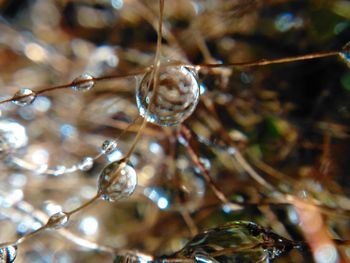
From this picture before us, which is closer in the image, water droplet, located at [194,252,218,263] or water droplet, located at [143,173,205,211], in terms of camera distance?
water droplet, located at [194,252,218,263]

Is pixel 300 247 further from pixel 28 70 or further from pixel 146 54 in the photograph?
pixel 28 70

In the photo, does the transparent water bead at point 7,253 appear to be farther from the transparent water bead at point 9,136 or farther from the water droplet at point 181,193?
the water droplet at point 181,193

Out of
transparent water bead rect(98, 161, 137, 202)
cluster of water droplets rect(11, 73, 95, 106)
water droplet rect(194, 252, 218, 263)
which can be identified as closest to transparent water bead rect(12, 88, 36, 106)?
cluster of water droplets rect(11, 73, 95, 106)

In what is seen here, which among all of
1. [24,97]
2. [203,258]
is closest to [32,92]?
[24,97]

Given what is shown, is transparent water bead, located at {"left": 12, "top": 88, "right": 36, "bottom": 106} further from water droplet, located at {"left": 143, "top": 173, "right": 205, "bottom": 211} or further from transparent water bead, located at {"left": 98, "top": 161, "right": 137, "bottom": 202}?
water droplet, located at {"left": 143, "top": 173, "right": 205, "bottom": 211}

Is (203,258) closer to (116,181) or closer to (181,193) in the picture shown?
(116,181)

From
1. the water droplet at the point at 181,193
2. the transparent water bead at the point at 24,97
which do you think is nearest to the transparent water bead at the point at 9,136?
the transparent water bead at the point at 24,97
